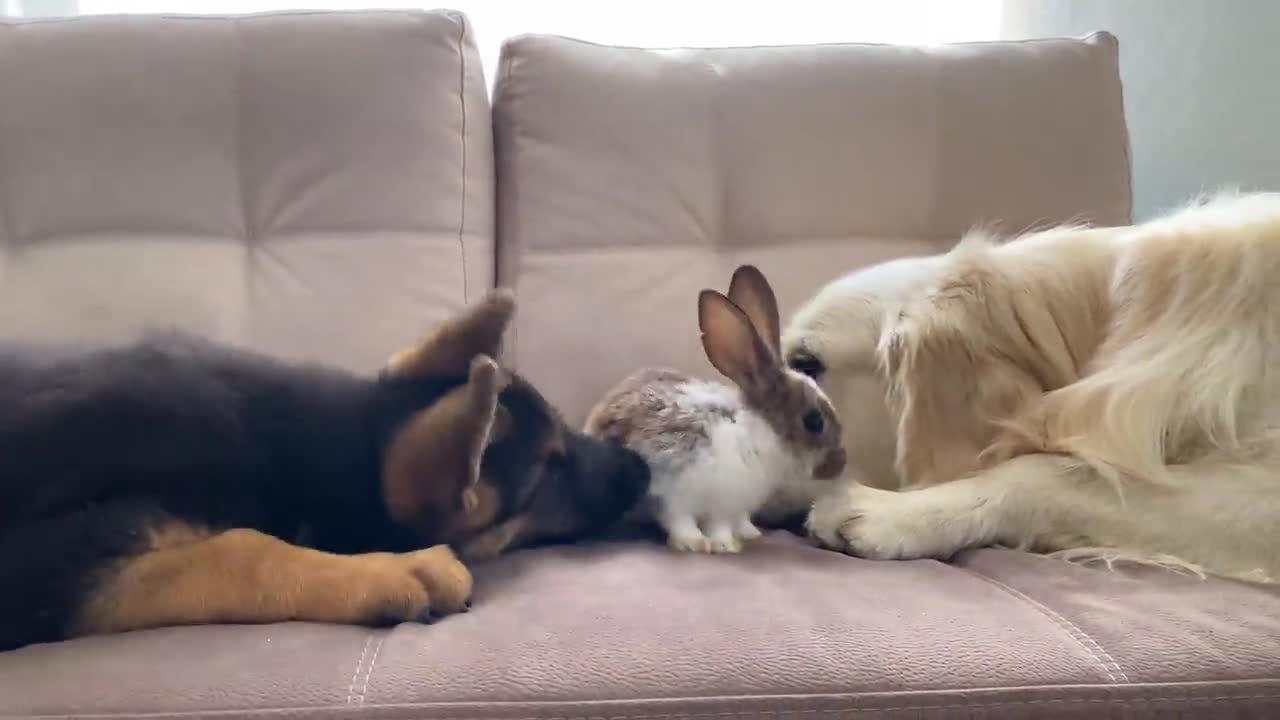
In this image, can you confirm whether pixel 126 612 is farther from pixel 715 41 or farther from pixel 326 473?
pixel 715 41

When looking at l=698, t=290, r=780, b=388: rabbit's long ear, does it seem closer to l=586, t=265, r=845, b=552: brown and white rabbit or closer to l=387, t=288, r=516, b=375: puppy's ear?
l=586, t=265, r=845, b=552: brown and white rabbit

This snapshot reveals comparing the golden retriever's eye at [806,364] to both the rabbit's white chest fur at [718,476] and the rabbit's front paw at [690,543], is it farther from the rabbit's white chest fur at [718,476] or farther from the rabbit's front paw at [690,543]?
the rabbit's front paw at [690,543]

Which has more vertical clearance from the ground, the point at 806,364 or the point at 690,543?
the point at 806,364

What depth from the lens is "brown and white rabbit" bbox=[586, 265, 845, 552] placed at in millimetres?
1513

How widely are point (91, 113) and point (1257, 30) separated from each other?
2593mm

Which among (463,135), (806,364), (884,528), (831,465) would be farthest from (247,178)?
(884,528)

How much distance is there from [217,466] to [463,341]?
36 cm

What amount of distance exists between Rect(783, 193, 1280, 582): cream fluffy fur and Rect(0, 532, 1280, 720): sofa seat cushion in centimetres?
25

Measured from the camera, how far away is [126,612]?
1.11m

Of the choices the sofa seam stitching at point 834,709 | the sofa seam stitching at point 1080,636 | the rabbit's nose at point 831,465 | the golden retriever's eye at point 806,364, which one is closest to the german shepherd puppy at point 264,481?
the sofa seam stitching at point 834,709

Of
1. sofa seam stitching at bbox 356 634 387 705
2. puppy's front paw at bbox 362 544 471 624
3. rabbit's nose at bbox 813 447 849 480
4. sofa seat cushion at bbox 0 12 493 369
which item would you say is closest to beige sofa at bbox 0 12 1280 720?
sofa seat cushion at bbox 0 12 493 369

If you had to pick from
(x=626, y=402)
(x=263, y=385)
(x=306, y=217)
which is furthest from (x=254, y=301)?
(x=626, y=402)

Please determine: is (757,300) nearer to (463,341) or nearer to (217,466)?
(463,341)

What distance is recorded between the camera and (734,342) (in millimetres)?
1607
